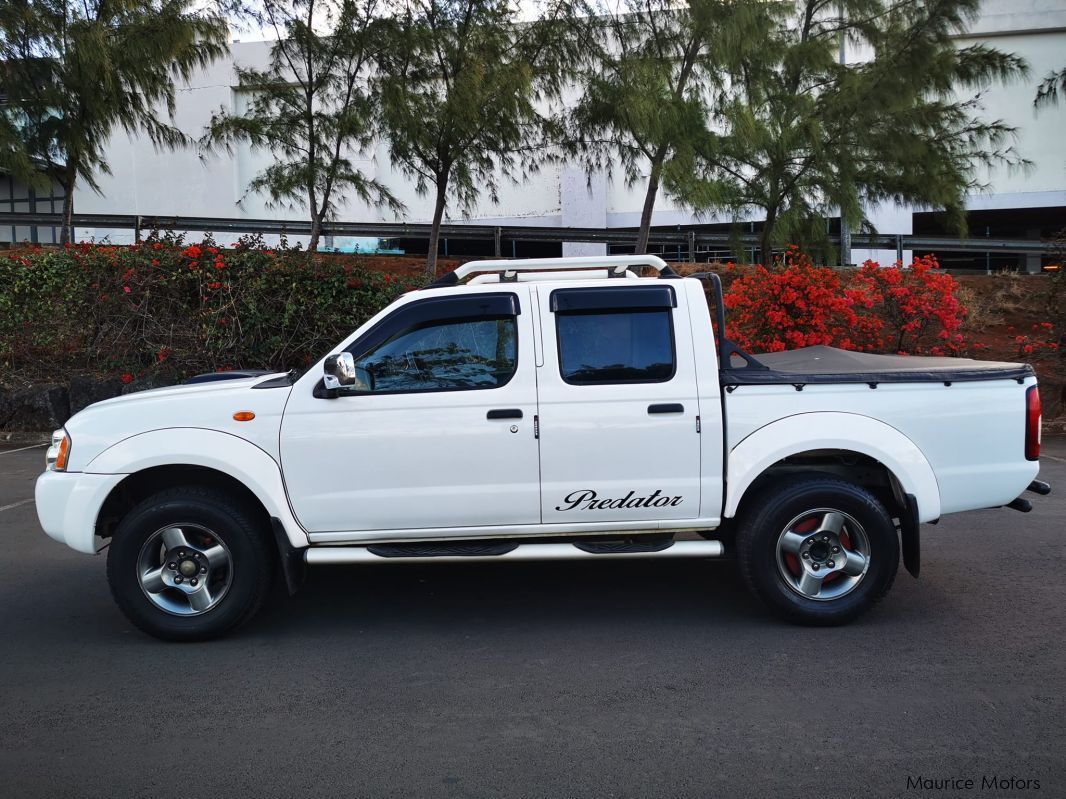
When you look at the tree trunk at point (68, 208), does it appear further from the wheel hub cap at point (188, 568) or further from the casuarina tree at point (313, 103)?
the wheel hub cap at point (188, 568)

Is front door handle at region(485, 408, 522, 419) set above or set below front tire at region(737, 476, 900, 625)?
above

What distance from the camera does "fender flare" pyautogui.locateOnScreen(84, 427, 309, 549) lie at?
5.43m

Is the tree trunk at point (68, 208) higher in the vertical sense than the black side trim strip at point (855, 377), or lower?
higher

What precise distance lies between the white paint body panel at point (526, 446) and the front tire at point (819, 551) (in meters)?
0.22

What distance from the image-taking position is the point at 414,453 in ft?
17.8

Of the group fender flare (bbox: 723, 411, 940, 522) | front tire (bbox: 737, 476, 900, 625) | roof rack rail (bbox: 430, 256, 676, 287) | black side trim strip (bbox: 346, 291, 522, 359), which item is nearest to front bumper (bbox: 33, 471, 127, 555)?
black side trim strip (bbox: 346, 291, 522, 359)

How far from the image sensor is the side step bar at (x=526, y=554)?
214 inches

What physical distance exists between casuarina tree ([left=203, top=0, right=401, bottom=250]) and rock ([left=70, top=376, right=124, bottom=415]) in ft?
13.0

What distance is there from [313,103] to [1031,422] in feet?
47.9

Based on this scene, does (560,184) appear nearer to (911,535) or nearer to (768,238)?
(768,238)

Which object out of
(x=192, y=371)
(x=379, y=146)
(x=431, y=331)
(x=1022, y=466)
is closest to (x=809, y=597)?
(x=1022, y=466)

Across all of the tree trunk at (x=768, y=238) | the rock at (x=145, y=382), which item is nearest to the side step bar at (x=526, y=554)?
the rock at (x=145, y=382)

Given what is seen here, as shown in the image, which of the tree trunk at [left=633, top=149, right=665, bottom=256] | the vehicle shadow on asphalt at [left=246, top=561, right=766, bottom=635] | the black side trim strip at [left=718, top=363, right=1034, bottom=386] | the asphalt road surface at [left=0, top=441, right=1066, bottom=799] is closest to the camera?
the asphalt road surface at [left=0, top=441, right=1066, bottom=799]

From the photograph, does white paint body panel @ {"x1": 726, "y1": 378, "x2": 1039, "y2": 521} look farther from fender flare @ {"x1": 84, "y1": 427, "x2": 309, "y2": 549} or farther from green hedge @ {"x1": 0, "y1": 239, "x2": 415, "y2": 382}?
green hedge @ {"x1": 0, "y1": 239, "x2": 415, "y2": 382}
